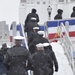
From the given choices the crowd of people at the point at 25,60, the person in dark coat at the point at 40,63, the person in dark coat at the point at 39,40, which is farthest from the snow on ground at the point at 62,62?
the person in dark coat at the point at 40,63

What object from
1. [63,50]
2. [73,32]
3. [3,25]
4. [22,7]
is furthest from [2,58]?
[22,7]

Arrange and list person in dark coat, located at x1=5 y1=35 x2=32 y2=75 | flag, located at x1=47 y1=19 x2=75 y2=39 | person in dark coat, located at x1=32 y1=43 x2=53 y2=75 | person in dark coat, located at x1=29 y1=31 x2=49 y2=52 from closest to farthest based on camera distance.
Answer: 1. person in dark coat, located at x1=5 y1=35 x2=32 y2=75
2. person in dark coat, located at x1=32 y1=43 x2=53 y2=75
3. person in dark coat, located at x1=29 y1=31 x2=49 y2=52
4. flag, located at x1=47 y1=19 x2=75 y2=39

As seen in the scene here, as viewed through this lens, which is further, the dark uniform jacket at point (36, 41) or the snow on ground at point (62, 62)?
the snow on ground at point (62, 62)

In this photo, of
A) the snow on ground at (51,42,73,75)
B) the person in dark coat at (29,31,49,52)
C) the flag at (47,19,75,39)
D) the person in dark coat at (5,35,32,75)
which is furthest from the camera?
the flag at (47,19,75,39)

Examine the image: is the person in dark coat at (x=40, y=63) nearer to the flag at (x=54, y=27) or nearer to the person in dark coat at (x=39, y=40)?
the person in dark coat at (x=39, y=40)

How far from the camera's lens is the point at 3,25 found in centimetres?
2912

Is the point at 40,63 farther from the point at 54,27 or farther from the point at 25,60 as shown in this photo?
the point at 54,27

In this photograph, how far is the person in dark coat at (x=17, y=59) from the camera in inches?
490

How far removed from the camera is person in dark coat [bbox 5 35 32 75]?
40.8 feet

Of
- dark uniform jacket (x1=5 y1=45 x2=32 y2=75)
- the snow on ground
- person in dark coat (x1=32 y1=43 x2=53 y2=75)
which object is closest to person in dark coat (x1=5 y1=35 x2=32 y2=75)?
dark uniform jacket (x1=5 y1=45 x2=32 y2=75)

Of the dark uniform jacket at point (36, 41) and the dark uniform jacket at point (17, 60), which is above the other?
the dark uniform jacket at point (17, 60)

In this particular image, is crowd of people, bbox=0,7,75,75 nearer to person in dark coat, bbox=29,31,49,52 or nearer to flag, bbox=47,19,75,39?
person in dark coat, bbox=29,31,49,52

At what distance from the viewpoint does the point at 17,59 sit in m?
12.5

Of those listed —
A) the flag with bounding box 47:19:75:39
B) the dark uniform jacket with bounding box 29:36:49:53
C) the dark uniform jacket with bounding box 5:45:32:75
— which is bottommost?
the flag with bounding box 47:19:75:39
